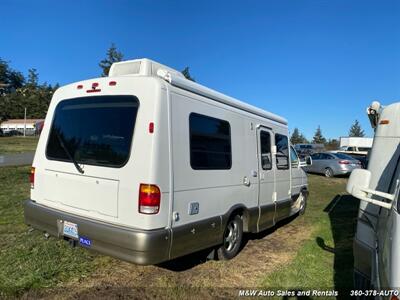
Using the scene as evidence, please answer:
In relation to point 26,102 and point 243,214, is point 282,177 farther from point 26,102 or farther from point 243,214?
point 26,102

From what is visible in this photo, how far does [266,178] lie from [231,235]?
4.93ft

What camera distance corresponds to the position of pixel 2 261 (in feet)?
16.1

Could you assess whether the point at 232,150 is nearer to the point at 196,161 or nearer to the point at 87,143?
the point at 196,161

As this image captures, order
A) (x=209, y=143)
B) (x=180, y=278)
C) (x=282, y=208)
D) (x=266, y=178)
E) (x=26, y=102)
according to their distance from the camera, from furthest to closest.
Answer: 1. (x=26, y=102)
2. (x=282, y=208)
3. (x=266, y=178)
4. (x=209, y=143)
5. (x=180, y=278)

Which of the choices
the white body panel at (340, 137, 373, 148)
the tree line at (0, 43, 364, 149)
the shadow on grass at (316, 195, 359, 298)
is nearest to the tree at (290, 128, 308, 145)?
the tree line at (0, 43, 364, 149)

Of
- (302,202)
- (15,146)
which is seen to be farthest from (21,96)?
(302,202)

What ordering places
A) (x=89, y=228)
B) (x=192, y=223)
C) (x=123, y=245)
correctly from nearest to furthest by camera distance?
(x=123, y=245)
(x=89, y=228)
(x=192, y=223)

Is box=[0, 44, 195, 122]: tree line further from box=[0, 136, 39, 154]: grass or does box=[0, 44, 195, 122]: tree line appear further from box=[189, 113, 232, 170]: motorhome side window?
box=[189, 113, 232, 170]: motorhome side window

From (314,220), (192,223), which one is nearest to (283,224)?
(314,220)

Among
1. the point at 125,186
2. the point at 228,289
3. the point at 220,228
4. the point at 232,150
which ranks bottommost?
the point at 228,289

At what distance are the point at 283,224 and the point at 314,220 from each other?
0.96m

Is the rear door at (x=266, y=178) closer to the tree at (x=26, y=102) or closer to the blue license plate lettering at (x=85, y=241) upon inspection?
the blue license plate lettering at (x=85, y=241)

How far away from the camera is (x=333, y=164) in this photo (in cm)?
2170

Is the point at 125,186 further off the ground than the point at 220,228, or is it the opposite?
the point at 125,186
